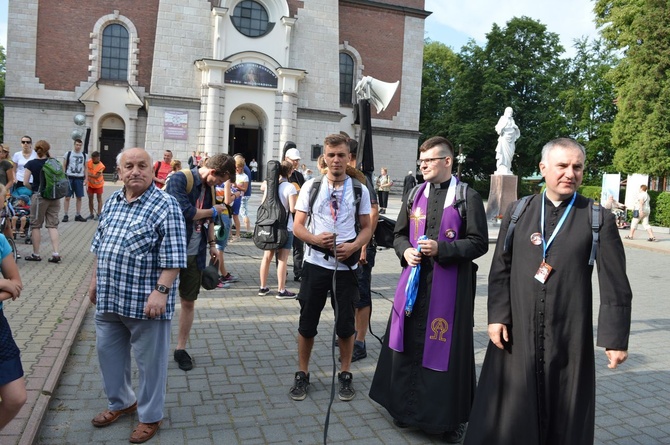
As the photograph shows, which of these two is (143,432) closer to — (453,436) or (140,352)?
(140,352)

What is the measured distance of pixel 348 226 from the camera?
4.55 meters

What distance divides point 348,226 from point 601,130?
35.4 metres

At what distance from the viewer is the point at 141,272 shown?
3.54 meters

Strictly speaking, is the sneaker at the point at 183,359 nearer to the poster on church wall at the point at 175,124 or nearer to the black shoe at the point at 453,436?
the black shoe at the point at 453,436

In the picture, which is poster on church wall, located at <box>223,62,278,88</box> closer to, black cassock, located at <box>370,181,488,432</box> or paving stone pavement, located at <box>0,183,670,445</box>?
paving stone pavement, located at <box>0,183,670,445</box>

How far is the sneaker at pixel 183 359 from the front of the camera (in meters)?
5.03

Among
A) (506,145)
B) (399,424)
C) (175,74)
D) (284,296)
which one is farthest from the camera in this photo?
(175,74)

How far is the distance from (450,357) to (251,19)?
29311 millimetres

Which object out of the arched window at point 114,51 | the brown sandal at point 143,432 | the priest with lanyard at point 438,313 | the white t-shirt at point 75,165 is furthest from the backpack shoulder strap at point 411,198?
the arched window at point 114,51

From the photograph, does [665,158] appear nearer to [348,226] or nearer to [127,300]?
[348,226]

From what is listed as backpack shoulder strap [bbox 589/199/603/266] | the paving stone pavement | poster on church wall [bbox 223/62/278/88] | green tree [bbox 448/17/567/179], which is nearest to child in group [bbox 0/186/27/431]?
the paving stone pavement

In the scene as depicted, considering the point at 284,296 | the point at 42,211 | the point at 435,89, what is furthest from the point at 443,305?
the point at 435,89

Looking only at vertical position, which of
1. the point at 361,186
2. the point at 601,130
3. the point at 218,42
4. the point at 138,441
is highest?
the point at 218,42

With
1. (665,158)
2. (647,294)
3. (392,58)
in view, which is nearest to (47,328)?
(647,294)
